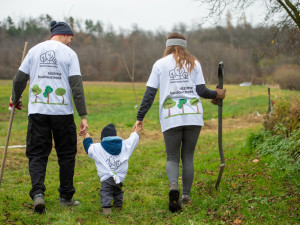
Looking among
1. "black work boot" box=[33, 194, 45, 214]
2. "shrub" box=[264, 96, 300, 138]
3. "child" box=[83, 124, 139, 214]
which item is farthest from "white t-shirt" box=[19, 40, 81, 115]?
"shrub" box=[264, 96, 300, 138]

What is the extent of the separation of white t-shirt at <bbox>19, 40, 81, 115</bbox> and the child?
0.61m

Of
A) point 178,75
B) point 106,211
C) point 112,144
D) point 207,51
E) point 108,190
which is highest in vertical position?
point 207,51

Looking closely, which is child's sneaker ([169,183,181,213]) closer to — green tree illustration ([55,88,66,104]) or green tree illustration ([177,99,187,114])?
green tree illustration ([177,99,187,114])

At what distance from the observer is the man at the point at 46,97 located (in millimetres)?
4031

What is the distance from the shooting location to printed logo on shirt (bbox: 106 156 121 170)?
4191mm

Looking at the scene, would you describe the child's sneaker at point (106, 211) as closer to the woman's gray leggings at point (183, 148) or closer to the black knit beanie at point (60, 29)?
the woman's gray leggings at point (183, 148)

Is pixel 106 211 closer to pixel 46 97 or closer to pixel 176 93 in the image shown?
pixel 46 97

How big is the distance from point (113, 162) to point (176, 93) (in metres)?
1.19

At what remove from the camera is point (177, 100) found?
13.6ft

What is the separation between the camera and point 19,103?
4445mm

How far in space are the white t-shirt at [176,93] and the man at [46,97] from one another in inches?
40.6

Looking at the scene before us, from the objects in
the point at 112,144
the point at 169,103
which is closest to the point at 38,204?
the point at 112,144

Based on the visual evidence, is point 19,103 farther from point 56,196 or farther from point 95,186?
point 95,186

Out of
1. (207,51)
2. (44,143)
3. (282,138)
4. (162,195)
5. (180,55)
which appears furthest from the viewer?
(207,51)
